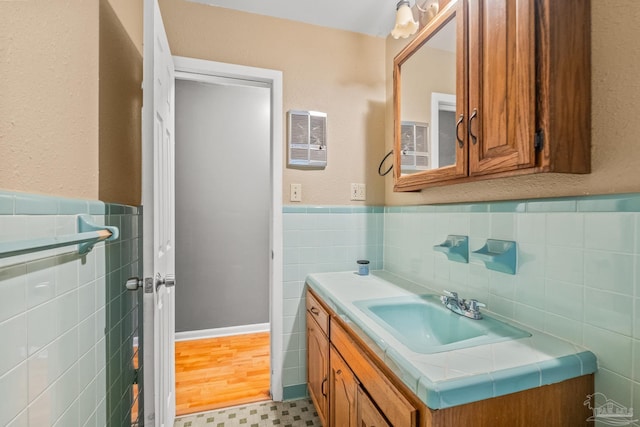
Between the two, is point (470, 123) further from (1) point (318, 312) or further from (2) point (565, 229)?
(1) point (318, 312)

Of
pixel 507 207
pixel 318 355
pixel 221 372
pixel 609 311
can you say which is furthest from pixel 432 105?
pixel 221 372

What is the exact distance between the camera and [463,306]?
3.76 feet

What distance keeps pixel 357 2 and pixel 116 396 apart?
229cm

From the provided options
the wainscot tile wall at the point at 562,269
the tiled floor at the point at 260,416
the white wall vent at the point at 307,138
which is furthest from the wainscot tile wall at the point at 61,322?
the wainscot tile wall at the point at 562,269

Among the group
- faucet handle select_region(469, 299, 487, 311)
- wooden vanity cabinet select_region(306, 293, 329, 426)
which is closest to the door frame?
wooden vanity cabinet select_region(306, 293, 329, 426)

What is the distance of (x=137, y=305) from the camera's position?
4.76 feet

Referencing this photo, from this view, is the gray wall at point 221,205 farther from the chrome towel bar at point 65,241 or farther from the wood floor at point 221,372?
the chrome towel bar at point 65,241

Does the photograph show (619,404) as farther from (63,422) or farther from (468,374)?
(63,422)

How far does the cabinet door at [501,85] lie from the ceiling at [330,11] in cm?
91

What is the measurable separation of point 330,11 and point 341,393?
206 centimetres

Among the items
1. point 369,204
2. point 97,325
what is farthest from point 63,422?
point 369,204

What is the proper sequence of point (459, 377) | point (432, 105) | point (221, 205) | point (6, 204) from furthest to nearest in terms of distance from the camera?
point (221, 205) < point (432, 105) < point (459, 377) < point (6, 204)

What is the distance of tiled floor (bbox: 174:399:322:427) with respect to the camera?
1.65 meters

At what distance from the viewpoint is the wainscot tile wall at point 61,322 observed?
60 centimetres
